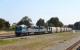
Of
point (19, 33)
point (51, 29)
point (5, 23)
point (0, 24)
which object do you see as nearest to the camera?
point (19, 33)

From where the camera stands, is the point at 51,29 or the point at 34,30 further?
the point at 51,29

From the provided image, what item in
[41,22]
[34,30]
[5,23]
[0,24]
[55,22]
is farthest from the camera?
[55,22]

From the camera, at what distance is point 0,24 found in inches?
4235

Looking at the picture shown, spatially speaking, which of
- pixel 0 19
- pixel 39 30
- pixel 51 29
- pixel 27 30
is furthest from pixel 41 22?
pixel 27 30

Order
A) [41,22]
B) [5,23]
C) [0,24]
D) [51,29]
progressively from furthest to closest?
[41,22], [5,23], [0,24], [51,29]

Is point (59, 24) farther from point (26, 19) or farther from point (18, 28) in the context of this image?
point (18, 28)

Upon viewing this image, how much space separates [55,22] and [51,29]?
292 feet

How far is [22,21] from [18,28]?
102m

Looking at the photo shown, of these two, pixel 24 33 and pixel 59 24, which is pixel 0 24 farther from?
pixel 59 24

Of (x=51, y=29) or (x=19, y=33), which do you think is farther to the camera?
(x=51, y=29)

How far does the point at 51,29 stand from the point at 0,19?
4241 centimetres

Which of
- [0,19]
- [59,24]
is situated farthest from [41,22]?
[0,19]

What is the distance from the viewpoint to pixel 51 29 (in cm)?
8644

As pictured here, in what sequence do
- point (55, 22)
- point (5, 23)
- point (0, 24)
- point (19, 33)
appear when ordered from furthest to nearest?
1. point (55, 22)
2. point (5, 23)
3. point (0, 24)
4. point (19, 33)
